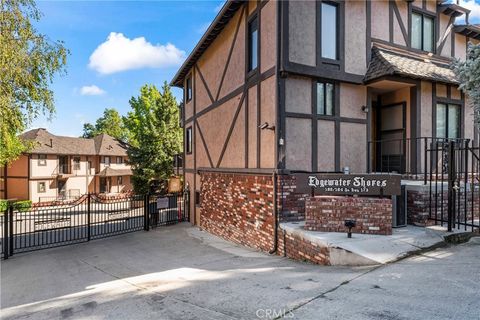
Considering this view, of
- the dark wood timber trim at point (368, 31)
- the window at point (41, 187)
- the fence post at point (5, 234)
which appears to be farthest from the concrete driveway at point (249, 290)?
the window at point (41, 187)

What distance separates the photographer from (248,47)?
9.70 meters

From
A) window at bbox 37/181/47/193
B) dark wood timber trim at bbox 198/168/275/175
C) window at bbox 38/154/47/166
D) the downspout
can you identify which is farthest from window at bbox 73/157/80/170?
the downspout

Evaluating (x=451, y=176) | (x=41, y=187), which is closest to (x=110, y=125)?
(x=41, y=187)

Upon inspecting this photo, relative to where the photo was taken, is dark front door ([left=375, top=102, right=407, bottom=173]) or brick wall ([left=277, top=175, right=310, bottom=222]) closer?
brick wall ([left=277, top=175, right=310, bottom=222])

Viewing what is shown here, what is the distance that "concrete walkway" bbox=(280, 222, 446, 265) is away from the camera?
5323 mm

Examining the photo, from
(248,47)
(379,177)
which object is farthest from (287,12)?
(379,177)

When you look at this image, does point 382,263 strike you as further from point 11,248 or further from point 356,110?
point 11,248

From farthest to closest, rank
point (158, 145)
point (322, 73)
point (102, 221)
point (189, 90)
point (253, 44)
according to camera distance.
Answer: point (158, 145), point (189, 90), point (102, 221), point (253, 44), point (322, 73)

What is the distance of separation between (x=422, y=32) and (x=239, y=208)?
8.81 meters

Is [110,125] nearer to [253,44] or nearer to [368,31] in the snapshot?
[253,44]

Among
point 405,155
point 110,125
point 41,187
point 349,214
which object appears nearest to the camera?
point 349,214

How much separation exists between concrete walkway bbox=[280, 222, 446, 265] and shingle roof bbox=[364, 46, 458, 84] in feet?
14.5

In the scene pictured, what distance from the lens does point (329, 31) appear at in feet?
28.1

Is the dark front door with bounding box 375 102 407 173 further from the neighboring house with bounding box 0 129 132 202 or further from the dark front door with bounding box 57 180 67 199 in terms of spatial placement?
the dark front door with bounding box 57 180 67 199
